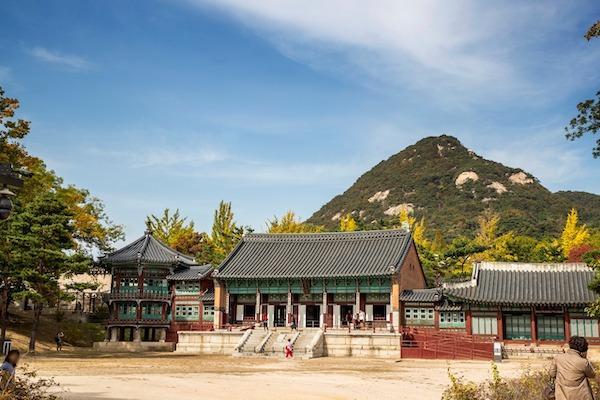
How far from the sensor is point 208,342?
45.9 meters

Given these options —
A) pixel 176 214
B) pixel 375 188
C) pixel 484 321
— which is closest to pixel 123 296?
pixel 484 321

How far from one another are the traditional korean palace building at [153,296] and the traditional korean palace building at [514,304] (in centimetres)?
1698

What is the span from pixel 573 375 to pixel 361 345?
107 feet

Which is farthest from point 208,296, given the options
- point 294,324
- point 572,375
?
point 572,375

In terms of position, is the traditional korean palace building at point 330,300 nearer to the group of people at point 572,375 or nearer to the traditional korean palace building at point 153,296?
the traditional korean palace building at point 153,296

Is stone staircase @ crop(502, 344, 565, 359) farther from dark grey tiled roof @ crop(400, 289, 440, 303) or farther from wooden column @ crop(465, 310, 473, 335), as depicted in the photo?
dark grey tiled roof @ crop(400, 289, 440, 303)

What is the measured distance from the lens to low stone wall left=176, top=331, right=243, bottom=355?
45125mm

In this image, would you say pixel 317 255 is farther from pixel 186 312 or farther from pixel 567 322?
pixel 567 322

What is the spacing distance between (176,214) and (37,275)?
1797 inches

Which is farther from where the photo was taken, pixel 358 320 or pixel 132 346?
pixel 132 346

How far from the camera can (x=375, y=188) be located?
16612cm

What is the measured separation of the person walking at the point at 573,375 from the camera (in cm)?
978

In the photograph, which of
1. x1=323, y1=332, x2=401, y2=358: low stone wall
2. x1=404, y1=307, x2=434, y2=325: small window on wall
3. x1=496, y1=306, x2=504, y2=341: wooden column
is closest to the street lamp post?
x1=323, y1=332, x2=401, y2=358: low stone wall

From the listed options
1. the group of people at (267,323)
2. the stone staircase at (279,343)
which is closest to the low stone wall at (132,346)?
the group of people at (267,323)
